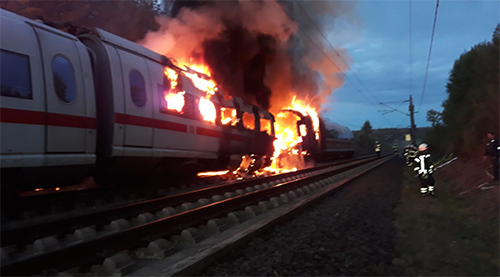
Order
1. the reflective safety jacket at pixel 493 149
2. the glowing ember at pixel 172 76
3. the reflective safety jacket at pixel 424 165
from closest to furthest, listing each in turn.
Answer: the glowing ember at pixel 172 76 → the reflective safety jacket at pixel 424 165 → the reflective safety jacket at pixel 493 149

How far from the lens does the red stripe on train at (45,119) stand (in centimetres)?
497

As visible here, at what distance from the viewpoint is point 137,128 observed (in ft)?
24.5

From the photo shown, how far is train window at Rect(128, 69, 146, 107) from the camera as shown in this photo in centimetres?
753

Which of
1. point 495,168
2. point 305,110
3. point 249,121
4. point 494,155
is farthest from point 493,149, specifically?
point 305,110

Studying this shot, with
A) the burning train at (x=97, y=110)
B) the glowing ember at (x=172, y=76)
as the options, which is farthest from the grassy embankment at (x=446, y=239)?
the glowing ember at (x=172, y=76)

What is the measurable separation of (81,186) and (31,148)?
3.87 m

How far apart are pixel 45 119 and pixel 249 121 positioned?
859 centimetres

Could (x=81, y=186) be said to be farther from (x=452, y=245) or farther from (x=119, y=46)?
(x=452, y=245)

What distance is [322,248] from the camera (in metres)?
5.19

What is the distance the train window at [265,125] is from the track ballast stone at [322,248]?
24.0 ft

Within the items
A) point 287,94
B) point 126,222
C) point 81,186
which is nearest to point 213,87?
point 81,186

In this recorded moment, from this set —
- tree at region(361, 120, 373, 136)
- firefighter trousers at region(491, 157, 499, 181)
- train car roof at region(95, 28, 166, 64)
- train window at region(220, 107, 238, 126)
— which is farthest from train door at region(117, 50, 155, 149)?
tree at region(361, 120, 373, 136)

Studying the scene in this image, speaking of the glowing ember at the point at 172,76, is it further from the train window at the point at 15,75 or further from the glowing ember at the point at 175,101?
the train window at the point at 15,75

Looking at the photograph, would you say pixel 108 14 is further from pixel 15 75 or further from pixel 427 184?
pixel 427 184
